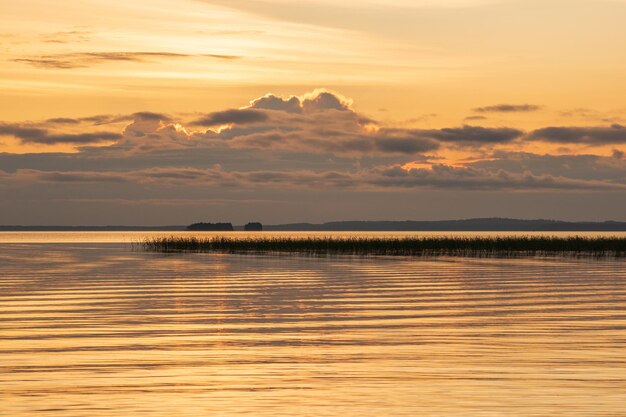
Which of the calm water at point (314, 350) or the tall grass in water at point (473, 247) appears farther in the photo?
the tall grass in water at point (473, 247)

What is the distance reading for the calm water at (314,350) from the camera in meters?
15.6

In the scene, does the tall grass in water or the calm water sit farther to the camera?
the tall grass in water

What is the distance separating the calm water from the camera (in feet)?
51.2

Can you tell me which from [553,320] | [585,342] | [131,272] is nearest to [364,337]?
[585,342]

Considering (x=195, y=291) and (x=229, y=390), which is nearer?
(x=229, y=390)

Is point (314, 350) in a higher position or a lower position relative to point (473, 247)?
lower

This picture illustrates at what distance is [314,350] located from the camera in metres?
22.1

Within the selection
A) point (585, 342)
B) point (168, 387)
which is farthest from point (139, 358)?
point (585, 342)

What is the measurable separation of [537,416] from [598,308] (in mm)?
18931

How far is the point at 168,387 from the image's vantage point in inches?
668

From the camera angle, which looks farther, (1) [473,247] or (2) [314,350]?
(1) [473,247]

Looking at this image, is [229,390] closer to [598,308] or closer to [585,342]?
[585,342]

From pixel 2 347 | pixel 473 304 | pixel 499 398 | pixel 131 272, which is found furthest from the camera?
pixel 131 272

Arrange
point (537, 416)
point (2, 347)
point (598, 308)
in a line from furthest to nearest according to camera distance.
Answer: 1. point (598, 308)
2. point (2, 347)
3. point (537, 416)
